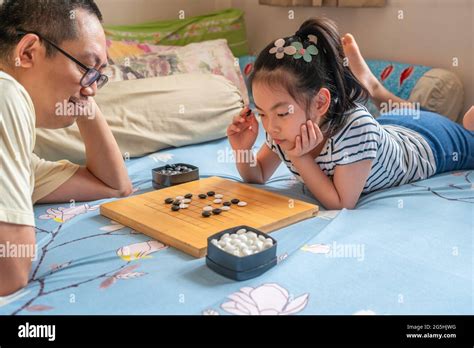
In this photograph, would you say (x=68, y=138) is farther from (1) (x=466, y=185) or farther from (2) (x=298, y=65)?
(1) (x=466, y=185)

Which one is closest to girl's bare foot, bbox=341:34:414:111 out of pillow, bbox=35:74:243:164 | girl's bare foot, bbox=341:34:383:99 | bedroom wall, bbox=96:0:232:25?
girl's bare foot, bbox=341:34:383:99

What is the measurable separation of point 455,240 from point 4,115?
3.15 feet

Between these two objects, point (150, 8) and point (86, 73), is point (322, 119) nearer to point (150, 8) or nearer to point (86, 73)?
point (86, 73)

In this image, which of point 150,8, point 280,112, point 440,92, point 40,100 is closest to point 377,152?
point 280,112

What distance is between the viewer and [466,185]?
1.58 meters

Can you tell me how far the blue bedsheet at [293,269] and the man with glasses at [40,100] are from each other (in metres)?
0.07

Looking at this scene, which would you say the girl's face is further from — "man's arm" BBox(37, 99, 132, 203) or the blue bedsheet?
"man's arm" BBox(37, 99, 132, 203)

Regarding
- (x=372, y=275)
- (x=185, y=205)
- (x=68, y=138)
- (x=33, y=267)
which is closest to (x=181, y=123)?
(x=68, y=138)

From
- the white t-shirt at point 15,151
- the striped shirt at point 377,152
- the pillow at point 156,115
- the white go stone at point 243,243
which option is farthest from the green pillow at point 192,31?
the white go stone at point 243,243

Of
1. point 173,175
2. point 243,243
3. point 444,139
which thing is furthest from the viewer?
point 444,139

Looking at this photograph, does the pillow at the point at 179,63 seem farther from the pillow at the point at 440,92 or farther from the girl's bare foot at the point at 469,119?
the girl's bare foot at the point at 469,119

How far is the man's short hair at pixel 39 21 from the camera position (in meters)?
1.12

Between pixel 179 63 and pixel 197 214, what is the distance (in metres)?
1.10

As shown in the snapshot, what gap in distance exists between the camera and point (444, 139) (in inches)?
68.5
